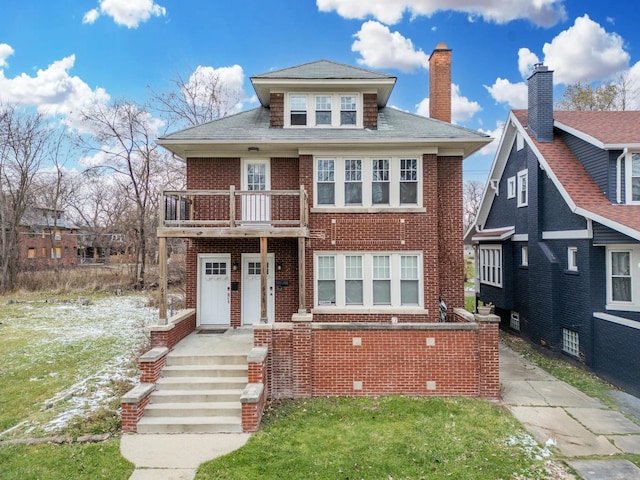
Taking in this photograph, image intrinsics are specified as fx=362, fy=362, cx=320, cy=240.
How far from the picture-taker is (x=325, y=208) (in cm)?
989

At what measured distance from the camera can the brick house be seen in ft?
31.6

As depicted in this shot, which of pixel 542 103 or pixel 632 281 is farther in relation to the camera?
pixel 542 103

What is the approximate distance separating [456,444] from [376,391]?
2.13 metres

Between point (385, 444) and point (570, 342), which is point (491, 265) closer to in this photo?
point (570, 342)

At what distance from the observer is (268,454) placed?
18.6 ft

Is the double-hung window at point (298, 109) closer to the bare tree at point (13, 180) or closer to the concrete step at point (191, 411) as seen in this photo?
the concrete step at point (191, 411)

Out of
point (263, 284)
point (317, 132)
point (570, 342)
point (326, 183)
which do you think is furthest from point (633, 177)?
point (263, 284)

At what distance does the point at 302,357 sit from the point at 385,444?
248 centimetres

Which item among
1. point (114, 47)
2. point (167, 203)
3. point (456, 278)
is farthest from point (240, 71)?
point (456, 278)

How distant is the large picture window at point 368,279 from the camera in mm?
9891

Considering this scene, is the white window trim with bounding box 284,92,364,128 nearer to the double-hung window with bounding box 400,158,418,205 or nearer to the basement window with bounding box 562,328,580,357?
the double-hung window with bounding box 400,158,418,205

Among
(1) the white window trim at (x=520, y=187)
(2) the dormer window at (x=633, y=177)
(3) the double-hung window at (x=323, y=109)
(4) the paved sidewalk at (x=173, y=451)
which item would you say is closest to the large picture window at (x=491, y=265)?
(1) the white window trim at (x=520, y=187)

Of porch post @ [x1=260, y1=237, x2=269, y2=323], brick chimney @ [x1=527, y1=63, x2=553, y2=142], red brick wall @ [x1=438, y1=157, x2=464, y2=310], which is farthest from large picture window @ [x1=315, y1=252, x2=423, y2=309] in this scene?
brick chimney @ [x1=527, y1=63, x2=553, y2=142]

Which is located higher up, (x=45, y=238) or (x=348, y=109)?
(x=348, y=109)
